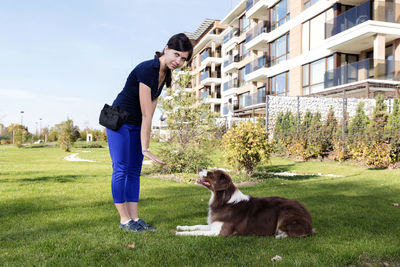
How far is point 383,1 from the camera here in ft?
61.5

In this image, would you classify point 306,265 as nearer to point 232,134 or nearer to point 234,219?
point 234,219

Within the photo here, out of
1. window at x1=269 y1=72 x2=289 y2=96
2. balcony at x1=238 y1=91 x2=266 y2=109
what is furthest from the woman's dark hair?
balcony at x1=238 y1=91 x2=266 y2=109

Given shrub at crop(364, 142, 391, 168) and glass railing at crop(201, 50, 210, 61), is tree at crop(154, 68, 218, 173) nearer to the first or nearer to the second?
shrub at crop(364, 142, 391, 168)

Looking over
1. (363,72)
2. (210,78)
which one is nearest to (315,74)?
(363,72)

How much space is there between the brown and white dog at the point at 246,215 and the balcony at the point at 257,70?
1042 inches

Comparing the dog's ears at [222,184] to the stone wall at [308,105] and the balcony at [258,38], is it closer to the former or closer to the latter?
the stone wall at [308,105]

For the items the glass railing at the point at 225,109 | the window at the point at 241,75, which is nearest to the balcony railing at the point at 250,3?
the window at the point at 241,75

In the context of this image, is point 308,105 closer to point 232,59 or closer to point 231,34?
point 232,59

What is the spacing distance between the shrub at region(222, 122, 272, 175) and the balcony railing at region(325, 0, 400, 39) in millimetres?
14030

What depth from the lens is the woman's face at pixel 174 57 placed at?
12.3 ft

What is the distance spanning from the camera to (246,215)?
4.00 metres

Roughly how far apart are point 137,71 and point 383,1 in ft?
66.3

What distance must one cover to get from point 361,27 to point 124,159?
19.0 meters

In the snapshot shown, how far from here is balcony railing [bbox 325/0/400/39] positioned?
61.1 feet
